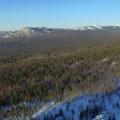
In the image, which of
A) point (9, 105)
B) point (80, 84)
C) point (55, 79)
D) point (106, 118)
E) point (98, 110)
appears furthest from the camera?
point (55, 79)

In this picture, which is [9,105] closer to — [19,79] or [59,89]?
[59,89]

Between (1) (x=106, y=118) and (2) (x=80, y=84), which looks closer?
(1) (x=106, y=118)

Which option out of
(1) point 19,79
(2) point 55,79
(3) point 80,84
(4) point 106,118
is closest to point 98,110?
(4) point 106,118

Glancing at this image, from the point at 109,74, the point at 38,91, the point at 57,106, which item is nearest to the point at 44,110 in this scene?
the point at 57,106

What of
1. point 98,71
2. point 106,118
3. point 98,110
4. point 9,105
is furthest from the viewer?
point 98,71

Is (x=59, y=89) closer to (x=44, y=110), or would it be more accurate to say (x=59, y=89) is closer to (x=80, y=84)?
(x=80, y=84)

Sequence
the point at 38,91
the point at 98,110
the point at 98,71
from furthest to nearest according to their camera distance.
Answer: the point at 98,71
the point at 38,91
the point at 98,110
